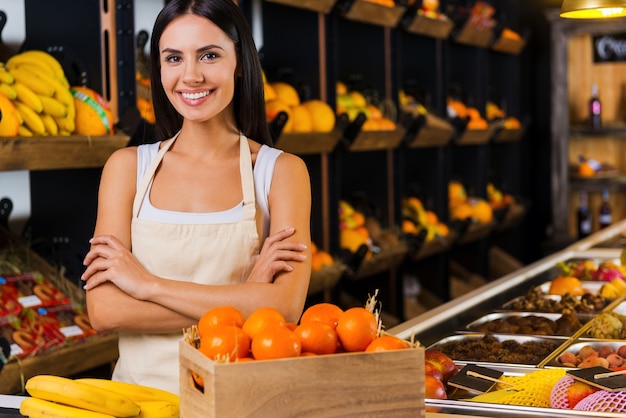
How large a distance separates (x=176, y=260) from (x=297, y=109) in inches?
77.1

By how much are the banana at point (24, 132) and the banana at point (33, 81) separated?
0.17 m

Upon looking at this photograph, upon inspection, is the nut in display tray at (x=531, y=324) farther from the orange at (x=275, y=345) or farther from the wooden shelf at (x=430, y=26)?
the wooden shelf at (x=430, y=26)

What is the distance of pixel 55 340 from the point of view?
2.73 m

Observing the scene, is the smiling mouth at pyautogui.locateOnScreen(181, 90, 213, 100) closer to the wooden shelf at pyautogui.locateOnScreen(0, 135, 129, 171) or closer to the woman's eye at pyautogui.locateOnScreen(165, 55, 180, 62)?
the woman's eye at pyautogui.locateOnScreen(165, 55, 180, 62)

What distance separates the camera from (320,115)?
4.10 m

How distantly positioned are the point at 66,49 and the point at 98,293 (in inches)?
50.3

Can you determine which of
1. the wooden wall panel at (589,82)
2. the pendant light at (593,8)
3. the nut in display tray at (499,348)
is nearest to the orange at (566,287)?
the nut in display tray at (499,348)

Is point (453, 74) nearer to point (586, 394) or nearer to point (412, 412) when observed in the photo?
point (586, 394)

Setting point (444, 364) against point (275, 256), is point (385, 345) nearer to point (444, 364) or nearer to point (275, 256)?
point (275, 256)

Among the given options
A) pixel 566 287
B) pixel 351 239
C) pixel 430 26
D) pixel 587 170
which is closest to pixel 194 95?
pixel 566 287

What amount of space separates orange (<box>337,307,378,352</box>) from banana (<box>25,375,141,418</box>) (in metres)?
0.40

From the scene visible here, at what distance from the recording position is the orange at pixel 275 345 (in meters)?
1.42

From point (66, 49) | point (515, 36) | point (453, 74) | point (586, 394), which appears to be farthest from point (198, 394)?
point (515, 36)

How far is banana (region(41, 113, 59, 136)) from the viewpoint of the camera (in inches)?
109
